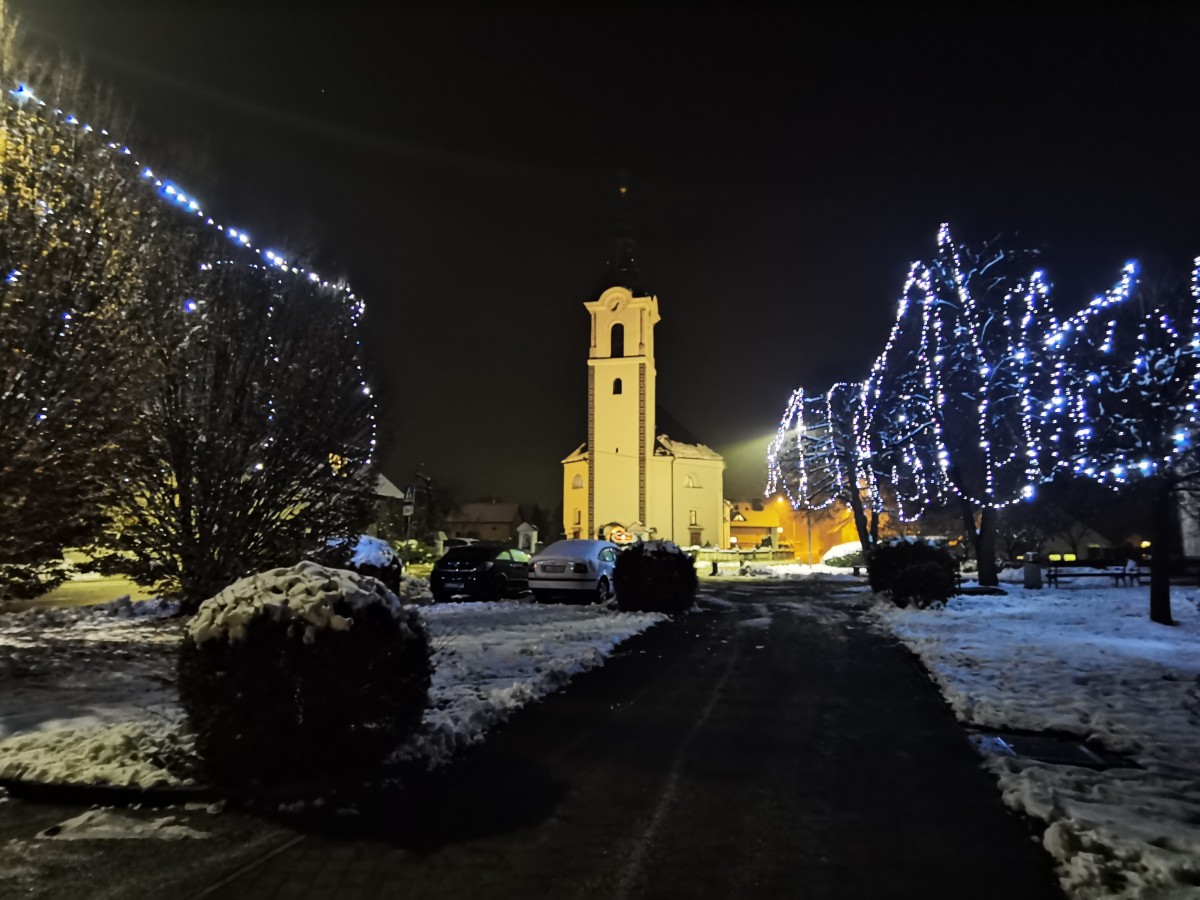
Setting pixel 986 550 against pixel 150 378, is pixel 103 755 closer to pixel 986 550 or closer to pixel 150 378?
pixel 150 378

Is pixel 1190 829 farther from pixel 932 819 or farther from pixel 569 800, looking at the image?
pixel 569 800

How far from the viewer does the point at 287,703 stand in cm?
536

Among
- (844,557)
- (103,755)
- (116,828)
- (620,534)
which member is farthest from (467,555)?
(620,534)

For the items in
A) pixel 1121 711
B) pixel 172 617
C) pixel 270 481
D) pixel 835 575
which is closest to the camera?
pixel 1121 711

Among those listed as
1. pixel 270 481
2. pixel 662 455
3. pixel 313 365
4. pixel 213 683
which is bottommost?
pixel 213 683

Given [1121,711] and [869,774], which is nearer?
[869,774]

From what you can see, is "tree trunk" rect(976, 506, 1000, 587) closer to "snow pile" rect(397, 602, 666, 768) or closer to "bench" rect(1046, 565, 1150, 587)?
"bench" rect(1046, 565, 1150, 587)

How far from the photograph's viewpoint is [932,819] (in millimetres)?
4820

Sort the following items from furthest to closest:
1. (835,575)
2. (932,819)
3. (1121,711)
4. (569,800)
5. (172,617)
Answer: (835,575), (172,617), (1121,711), (569,800), (932,819)

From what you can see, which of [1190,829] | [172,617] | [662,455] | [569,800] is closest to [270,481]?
[172,617]

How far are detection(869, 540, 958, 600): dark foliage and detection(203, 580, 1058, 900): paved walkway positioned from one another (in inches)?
395

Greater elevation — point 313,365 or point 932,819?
point 313,365

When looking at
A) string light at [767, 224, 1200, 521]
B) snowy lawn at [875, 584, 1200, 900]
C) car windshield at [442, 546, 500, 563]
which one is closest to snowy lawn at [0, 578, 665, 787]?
snowy lawn at [875, 584, 1200, 900]

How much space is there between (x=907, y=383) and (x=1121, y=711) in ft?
59.7
